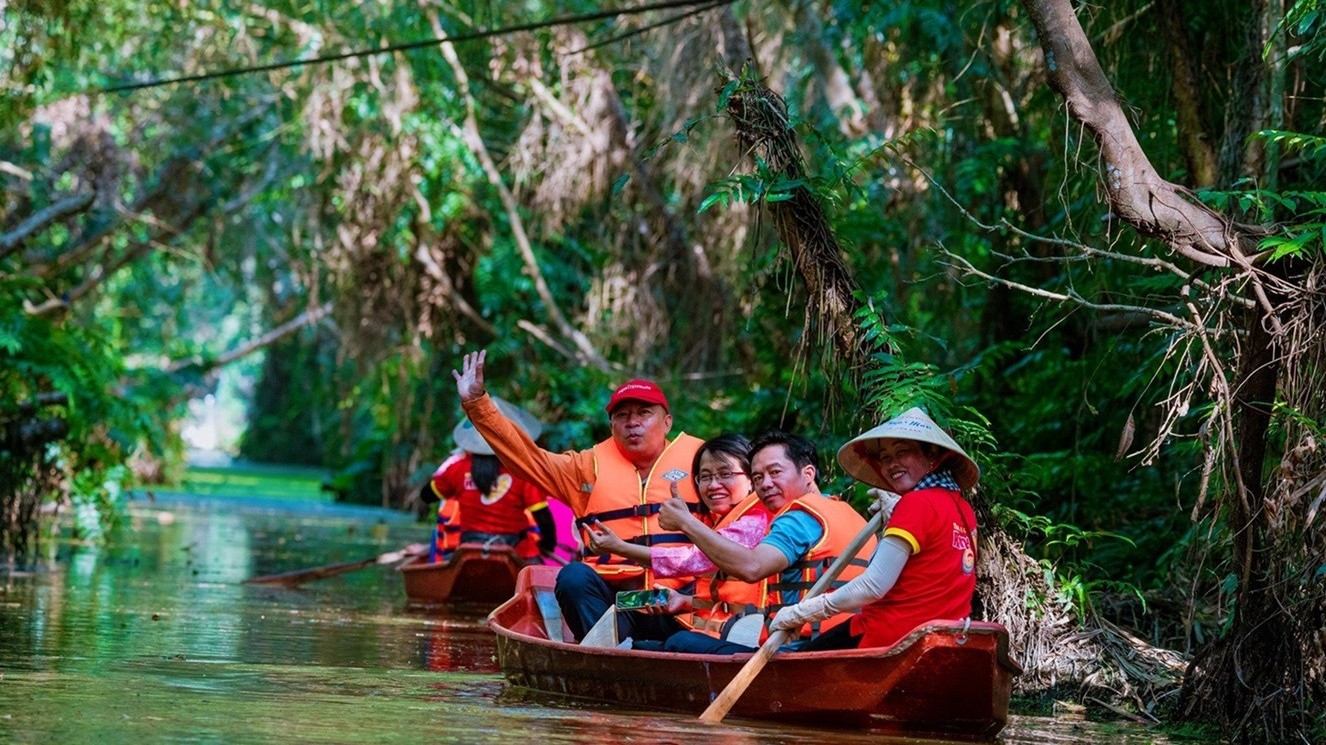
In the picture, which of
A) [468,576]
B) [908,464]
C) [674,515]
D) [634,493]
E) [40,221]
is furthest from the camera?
[40,221]

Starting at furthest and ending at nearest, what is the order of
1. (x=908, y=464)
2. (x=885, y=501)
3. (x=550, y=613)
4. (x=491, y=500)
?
(x=491, y=500) → (x=550, y=613) → (x=885, y=501) → (x=908, y=464)

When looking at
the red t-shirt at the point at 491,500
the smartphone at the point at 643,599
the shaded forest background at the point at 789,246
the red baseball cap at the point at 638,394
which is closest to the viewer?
the shaded forest background at the point at 789,246

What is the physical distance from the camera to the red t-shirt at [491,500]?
41.4 ft

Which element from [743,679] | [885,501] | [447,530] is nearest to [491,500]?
[447,530]

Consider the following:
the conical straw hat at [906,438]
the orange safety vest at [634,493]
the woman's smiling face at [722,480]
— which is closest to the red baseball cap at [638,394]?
the orange safety vest at [634,493]

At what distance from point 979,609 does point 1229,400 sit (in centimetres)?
189

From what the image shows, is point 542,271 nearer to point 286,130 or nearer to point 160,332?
point 286,130

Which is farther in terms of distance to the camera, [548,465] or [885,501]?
[548,465]

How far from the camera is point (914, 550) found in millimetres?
5996

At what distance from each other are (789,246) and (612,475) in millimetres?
1351

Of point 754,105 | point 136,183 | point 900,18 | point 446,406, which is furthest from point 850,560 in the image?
point 136,183

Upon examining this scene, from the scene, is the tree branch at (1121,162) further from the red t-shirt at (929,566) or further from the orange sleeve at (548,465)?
the orange sleeve at (548,465)

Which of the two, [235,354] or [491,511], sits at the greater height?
[235,354]

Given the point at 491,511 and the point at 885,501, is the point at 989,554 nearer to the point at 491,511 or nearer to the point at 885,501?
the point at 885,501
